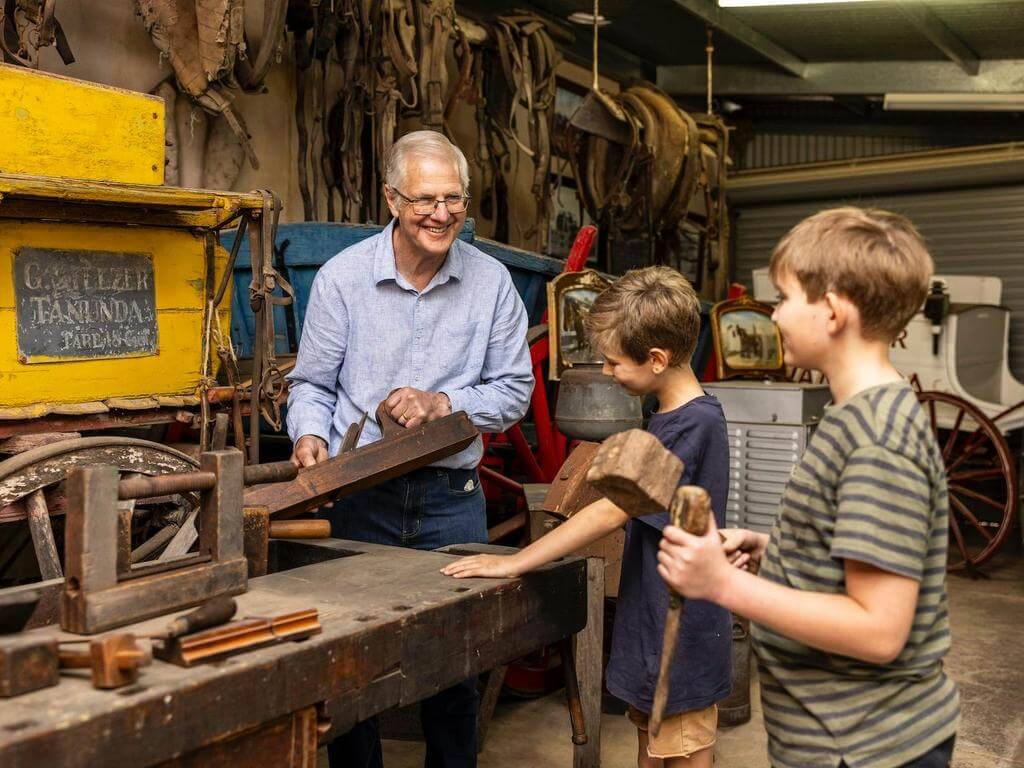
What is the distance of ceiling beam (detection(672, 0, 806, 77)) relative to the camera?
282 inches

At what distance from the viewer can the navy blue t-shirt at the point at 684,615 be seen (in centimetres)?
218

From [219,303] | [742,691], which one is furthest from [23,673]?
[742,691]

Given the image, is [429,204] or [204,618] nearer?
[204,618]

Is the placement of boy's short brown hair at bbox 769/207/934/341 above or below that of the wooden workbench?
above

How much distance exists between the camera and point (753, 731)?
13.0ft

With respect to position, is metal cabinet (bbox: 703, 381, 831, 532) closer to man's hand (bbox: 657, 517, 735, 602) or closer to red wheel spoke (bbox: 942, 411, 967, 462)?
red wheel spoke (bbox: 942, 411, 967, 462)

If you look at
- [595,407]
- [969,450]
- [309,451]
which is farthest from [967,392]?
[309,451]

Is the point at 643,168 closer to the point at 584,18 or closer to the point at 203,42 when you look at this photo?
the point at 584,18

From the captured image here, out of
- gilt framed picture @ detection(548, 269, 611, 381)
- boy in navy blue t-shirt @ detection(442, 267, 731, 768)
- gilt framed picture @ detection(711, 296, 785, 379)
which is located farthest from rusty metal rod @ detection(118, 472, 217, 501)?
gilt framed picture @ detection(711, 296, 785, 379)

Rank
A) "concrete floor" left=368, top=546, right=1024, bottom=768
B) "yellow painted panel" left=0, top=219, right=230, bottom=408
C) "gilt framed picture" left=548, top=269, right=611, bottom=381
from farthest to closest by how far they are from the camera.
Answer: "gilt framed picture" left=548, top=269, right=611, bottom=381 < "concrete floor" left=368, top=546, right=1024, bottom=768 < "yellow painted panel" left=0, top=219, right=230, bottom=408

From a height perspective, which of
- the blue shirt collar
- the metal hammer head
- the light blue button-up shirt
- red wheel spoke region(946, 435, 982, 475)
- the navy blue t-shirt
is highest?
the blue shirt collar

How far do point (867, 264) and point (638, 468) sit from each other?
43 cm

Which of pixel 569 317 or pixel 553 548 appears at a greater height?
pixel 569 317

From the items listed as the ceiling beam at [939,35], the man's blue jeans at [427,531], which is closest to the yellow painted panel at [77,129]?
the man's blue jeans at [427,531]
